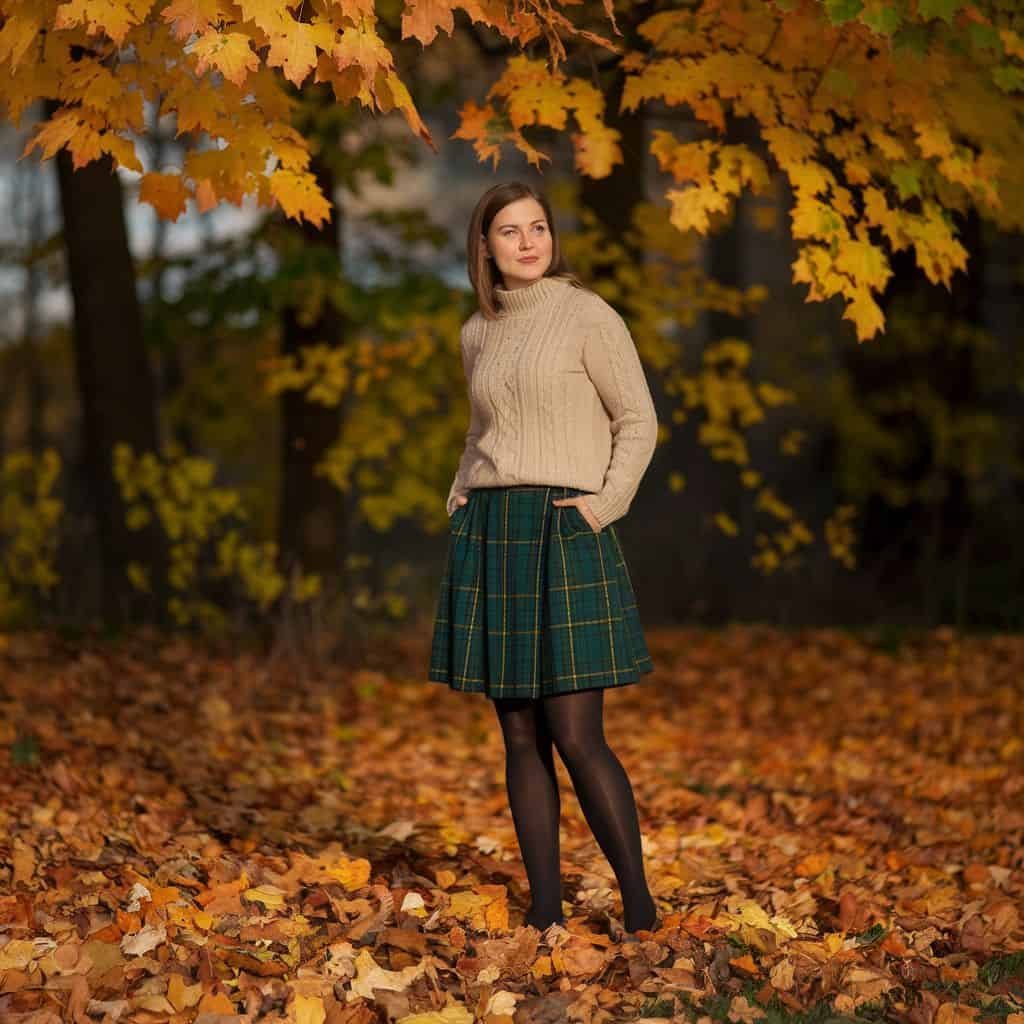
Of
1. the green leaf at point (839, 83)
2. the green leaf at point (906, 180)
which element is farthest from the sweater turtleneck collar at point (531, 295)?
the green leaf at point (906, 180)

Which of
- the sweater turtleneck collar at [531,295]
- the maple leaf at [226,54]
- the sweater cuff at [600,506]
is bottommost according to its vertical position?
the sweater cuff at [600,506]

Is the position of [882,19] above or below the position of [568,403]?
above

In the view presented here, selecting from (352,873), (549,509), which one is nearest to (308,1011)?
(352,873)

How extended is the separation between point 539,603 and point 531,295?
86 centimetres

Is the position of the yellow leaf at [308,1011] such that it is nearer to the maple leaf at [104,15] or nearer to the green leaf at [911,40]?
the maple leaf at [104,15]

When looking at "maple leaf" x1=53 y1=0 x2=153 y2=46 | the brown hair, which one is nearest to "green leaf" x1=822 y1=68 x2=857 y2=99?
the brown hair

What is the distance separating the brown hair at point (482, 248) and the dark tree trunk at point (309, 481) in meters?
5.11

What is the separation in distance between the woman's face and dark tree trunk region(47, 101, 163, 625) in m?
5.20

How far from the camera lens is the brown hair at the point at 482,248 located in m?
3.86

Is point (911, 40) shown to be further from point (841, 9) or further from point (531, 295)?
point (531, 295)

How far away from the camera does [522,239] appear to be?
384cm

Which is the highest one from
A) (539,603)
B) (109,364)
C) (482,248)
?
(109,364)

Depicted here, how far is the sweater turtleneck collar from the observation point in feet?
12.7

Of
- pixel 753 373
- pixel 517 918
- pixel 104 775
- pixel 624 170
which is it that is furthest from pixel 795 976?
pixel 753 373
